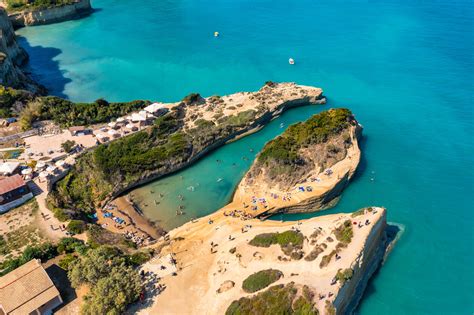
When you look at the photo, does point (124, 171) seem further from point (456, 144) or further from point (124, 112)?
point (456, 144)

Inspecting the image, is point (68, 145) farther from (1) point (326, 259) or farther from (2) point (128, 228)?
(1) point (326, 259)

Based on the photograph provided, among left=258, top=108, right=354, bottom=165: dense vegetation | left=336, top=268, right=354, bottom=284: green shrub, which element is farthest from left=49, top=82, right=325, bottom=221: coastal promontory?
left=336, top=268, right=354, bottom=284: green shrub

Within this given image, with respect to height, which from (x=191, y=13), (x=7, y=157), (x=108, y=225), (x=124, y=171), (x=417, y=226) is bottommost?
(x=417, y=226)

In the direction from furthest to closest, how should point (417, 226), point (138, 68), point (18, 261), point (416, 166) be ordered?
point (138, 68) → point (416, 166) → point (417, 226) → point (18, 261)

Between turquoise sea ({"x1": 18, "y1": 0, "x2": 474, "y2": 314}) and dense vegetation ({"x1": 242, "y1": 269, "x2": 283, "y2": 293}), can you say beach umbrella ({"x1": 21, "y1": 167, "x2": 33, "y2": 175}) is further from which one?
dense vegetation ({"x1": 242, "y1": 269, "x2": 283, "y2": 293})

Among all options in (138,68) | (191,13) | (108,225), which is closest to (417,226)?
(108,225)

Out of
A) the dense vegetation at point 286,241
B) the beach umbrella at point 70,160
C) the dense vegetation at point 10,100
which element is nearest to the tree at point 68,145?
the beach umbrella at point 70,160
